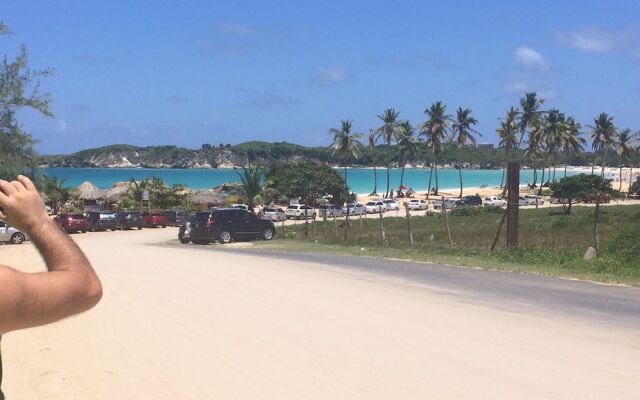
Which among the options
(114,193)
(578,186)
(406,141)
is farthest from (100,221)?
(406,141)

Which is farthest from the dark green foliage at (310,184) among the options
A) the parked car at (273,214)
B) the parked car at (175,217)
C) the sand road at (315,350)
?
the sand road at (315,350)

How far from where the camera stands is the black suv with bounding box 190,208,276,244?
36.7 metres

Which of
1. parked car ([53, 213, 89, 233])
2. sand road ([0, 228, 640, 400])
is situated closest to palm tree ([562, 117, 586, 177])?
parked car ([53, 213, 89, 233])

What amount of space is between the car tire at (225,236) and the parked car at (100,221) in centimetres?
1892

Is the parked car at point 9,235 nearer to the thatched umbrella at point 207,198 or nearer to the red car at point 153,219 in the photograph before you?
the red car at point 153,219

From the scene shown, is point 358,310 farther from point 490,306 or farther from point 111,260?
point 111,260

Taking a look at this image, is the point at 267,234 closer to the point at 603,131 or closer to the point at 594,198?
the point at 594,198

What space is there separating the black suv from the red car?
855 inches

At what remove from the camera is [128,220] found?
5559 centimetres

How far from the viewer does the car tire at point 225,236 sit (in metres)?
36.9

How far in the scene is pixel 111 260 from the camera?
879 inches

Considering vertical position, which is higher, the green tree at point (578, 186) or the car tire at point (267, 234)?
the green tree at point (578, 186)

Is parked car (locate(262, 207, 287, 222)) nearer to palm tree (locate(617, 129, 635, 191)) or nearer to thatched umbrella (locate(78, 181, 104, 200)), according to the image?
thatched umbrella (locate(78, 181, 104, 200))

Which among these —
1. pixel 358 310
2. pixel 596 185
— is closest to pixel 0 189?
pixel 358 310
